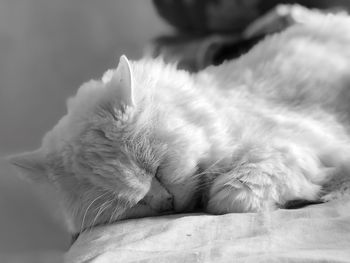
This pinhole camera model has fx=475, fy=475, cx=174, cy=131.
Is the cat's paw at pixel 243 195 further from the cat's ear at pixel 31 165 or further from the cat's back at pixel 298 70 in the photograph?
the cat's ear at pixel 31 165

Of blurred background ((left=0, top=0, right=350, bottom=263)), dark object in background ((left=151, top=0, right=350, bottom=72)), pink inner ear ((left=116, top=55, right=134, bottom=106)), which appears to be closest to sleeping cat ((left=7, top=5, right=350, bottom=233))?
pink inner ear ((left=116, top=55, right=134, bottom=106))

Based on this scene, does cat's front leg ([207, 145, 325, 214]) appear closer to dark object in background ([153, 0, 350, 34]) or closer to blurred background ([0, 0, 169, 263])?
blurred background ([0, 0, 169, 263])

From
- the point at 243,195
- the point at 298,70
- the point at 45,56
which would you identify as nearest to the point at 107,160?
the point at 243,195

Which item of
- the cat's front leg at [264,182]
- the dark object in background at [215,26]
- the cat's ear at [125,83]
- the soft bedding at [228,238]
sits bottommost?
the cat's front leg at [264,182]

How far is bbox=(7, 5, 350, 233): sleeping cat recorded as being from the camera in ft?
3.62

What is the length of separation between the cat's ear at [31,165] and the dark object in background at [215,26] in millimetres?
857

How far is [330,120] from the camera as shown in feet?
4.42

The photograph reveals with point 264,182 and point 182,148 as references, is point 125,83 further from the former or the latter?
point 264,182

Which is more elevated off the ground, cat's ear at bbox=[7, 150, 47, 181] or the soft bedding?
cat's ear at bbox=[7, 150, 47, 181]

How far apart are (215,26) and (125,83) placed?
3.43 feet

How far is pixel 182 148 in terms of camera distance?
43.7 inches

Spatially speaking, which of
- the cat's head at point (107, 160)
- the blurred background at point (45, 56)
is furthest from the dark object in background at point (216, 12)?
the cat's head at point (107, 160)

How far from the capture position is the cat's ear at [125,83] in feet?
3.58

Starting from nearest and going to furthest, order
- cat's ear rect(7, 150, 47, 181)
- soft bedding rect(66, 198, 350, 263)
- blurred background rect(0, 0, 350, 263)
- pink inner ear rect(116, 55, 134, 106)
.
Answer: soft bedding rect(66, 198, 350, 263) < pink inner ear rect(116, 55, 134, 106) < cat's ear rect(7, 150, 47, 181) < blurred background rect(0, 0, 350, 263)
